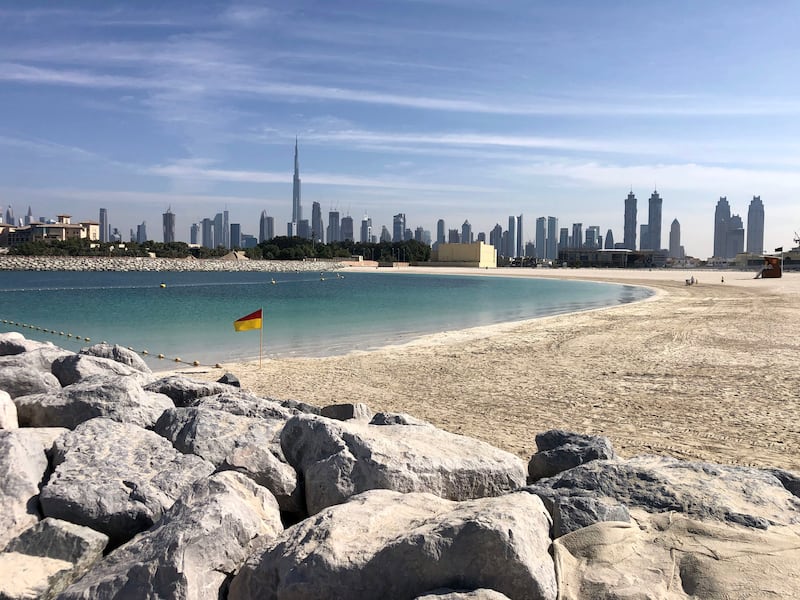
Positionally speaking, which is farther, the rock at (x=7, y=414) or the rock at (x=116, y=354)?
the rock at (x=116, y=354)

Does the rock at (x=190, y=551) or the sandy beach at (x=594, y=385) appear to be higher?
the rock at (x=190, y=551)

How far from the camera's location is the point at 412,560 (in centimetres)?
305

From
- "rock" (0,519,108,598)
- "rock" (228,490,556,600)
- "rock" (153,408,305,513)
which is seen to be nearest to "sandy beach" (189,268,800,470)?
"rock" (153,408,305,513)

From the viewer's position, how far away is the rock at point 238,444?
442 cm

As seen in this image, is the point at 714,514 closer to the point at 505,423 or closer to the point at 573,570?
the point at 573,570

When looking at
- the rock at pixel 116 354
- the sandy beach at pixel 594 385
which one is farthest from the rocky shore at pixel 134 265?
the rock at pixel 116 354

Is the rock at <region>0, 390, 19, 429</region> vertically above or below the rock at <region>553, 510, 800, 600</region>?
above

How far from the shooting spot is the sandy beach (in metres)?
8.28

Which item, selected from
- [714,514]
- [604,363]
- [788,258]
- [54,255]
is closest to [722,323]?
[604,363]

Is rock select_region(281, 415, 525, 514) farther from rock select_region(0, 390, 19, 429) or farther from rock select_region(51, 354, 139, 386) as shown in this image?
rock select_region(51, 354, 139, 386)

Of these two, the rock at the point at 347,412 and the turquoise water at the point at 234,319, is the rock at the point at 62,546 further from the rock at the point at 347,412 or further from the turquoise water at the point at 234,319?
the turquoise water at the point at 234,319

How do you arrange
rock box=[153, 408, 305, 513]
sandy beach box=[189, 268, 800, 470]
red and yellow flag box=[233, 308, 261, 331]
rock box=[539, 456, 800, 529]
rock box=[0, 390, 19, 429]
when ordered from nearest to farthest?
rock box=[539, 456, 800, 529]
rock box=[153, 408, 305, 513]
rock box=[0, 390, 19, 429]
sandy beach box=[189, 268, 800, 470]
red and yellow flag box=[233, 308, 261, 331]

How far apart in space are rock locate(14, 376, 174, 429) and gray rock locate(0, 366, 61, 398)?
3.41 feet

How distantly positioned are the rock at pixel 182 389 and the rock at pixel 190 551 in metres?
3.75
